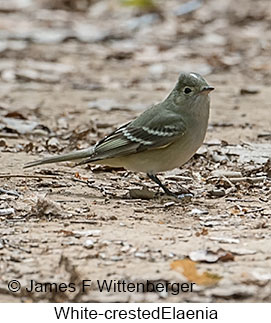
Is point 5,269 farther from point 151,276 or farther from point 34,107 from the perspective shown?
point 34,107

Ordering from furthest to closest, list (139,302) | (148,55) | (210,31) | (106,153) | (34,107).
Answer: (210,31) → (148,55) → (34,107) → (106,153) → (139,302)

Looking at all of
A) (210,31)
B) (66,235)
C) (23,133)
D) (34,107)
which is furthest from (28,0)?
(66,235)

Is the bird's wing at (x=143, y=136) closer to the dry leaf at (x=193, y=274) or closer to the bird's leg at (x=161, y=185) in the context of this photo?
the bird's leg at (x=161, y=185)

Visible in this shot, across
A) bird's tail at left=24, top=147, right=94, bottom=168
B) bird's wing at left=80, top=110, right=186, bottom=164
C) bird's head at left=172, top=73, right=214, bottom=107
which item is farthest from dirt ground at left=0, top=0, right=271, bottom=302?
bird's head at left=172, top=73, right=214, bottom=107

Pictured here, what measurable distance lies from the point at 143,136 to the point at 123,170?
88 centimetres

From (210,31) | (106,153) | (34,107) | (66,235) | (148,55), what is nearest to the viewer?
(66,235)

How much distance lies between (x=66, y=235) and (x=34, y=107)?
191 inches

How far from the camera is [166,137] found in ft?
19.7

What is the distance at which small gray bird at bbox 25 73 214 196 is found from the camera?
19.8ft

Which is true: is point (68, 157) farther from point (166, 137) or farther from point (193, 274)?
point (193, 274)

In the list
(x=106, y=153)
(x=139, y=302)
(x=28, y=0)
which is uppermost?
(x=28, y=0)

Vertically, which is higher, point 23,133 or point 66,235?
point 23,133

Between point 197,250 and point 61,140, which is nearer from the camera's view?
point 197,250

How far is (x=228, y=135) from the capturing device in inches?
327
